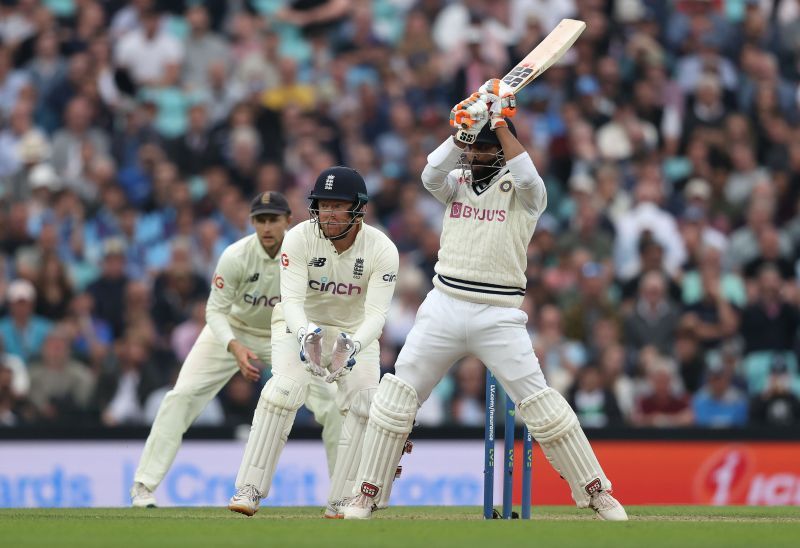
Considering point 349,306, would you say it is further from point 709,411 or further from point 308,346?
point 709,411

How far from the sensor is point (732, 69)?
1745 cm

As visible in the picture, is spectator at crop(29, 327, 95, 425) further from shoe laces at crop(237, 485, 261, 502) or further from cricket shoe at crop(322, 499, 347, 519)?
shoe laces at crop(237, 485, 261, 502)

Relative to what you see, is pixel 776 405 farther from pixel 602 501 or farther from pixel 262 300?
pixel 602 501

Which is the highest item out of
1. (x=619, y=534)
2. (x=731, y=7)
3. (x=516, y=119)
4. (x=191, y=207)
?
(x=731, y=7)

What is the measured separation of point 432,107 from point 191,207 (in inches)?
121

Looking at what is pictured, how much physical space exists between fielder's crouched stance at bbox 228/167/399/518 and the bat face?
1080mm

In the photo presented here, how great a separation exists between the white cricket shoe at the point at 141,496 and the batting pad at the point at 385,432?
2531mm

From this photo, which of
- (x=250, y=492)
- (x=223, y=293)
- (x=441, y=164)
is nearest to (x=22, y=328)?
(x=223, y=293)

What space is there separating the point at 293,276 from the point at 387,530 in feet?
5.83

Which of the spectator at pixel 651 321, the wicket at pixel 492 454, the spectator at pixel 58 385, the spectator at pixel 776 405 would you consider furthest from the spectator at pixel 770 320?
the wicket at pixel 492 454

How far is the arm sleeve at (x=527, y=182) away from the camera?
802 centimetres

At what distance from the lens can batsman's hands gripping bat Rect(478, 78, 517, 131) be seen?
7.99m

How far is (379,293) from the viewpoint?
28.8 ft

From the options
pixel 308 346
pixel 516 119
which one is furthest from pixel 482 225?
pixel 516 119
